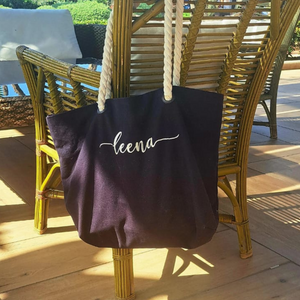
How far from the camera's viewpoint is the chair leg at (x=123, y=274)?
1.22 meters

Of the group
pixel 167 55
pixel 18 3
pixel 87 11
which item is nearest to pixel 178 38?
pixel 167 55

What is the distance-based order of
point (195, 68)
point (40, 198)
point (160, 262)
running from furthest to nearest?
point (40, 198)
point (160, 262)
point (195, 68)

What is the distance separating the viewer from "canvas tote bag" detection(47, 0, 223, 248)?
989mm

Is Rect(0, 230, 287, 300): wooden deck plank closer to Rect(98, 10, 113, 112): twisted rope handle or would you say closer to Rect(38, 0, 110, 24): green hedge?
Rect(98, 10, 113, 112): twisted rope handle

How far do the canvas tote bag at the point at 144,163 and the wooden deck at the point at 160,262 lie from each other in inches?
13.4

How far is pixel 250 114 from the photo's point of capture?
55.5 inches

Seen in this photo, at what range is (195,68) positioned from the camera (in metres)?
1.19

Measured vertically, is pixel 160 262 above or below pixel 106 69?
below

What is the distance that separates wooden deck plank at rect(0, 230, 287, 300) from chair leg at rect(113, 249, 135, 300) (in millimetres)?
47

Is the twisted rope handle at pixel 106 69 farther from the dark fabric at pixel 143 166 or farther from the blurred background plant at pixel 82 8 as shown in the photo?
the blurred background plant at pixel 82 8

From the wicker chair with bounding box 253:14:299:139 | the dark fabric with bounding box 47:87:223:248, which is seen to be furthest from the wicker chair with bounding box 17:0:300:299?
the wicker chair with bounding box 253:14:299:139

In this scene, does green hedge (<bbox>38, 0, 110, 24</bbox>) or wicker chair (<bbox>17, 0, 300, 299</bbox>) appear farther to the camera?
green hedge (<bbox>38, 0, 110, 24</bbox>)

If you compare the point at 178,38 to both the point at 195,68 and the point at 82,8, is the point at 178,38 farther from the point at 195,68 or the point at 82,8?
the point at 82,8

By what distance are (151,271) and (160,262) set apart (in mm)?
67
